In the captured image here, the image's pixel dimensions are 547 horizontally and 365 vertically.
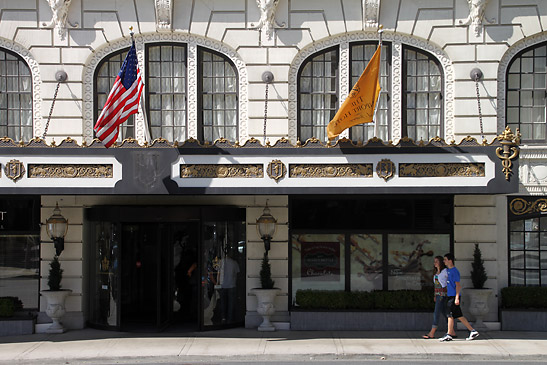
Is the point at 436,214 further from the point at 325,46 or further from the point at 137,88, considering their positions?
the point at 137,88

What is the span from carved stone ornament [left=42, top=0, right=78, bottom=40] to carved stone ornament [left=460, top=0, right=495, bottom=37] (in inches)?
369

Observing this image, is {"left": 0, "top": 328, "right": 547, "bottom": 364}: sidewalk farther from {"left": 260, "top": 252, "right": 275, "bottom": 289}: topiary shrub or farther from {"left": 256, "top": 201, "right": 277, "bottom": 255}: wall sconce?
{"left": 256, "top": 201, "right": 277, "bottom": 255}: wall sconce

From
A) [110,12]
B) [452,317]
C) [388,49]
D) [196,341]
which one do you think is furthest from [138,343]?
[388,49]

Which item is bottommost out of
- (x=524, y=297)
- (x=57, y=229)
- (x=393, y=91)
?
(x=524, y=297)

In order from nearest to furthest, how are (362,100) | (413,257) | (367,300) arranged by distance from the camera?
(362,100) → (367,300) → (413,257)

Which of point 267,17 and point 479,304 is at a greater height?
point 267,17

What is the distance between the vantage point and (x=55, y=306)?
595 inches

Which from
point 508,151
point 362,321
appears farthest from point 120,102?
point 508,151

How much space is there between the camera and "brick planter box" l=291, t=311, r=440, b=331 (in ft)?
50.0

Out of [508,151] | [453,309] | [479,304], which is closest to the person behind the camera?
[508,151]

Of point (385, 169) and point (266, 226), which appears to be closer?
point (385, 169)

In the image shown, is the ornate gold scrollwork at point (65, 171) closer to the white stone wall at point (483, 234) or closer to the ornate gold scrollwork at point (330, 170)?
the ornate gold scrollwork at point (330, 170)

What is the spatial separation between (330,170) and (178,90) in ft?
14.9

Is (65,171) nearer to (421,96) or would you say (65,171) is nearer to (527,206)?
(421,96)
